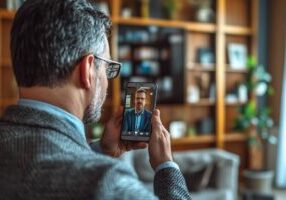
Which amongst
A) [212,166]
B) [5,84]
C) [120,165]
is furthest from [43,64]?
[5,84]

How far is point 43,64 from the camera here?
86 centimetres

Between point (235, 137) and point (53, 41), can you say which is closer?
point (53, 41)

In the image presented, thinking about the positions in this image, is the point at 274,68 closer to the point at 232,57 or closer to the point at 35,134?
the point at 232,57

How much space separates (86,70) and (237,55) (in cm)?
464

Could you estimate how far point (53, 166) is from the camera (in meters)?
0.76

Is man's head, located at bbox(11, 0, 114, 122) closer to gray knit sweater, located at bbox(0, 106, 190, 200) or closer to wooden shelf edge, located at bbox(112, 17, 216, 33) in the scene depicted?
gray knit sweater, located at bbox(0, 106, 190, 200)

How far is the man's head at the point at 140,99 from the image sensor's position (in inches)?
43.3

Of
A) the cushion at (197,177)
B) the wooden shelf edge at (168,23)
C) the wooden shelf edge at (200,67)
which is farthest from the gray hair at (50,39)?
the wooden shelf edge at (200,67)

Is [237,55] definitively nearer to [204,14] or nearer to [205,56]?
[205,56]

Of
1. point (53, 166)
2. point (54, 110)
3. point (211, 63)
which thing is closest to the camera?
point (53, 166)

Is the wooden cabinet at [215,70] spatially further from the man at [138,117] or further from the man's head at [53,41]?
the man's head at [53,41]

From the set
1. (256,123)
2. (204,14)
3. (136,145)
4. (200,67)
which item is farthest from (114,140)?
(204,14)

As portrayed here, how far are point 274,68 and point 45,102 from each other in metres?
4.98

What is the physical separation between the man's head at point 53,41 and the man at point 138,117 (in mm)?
216
